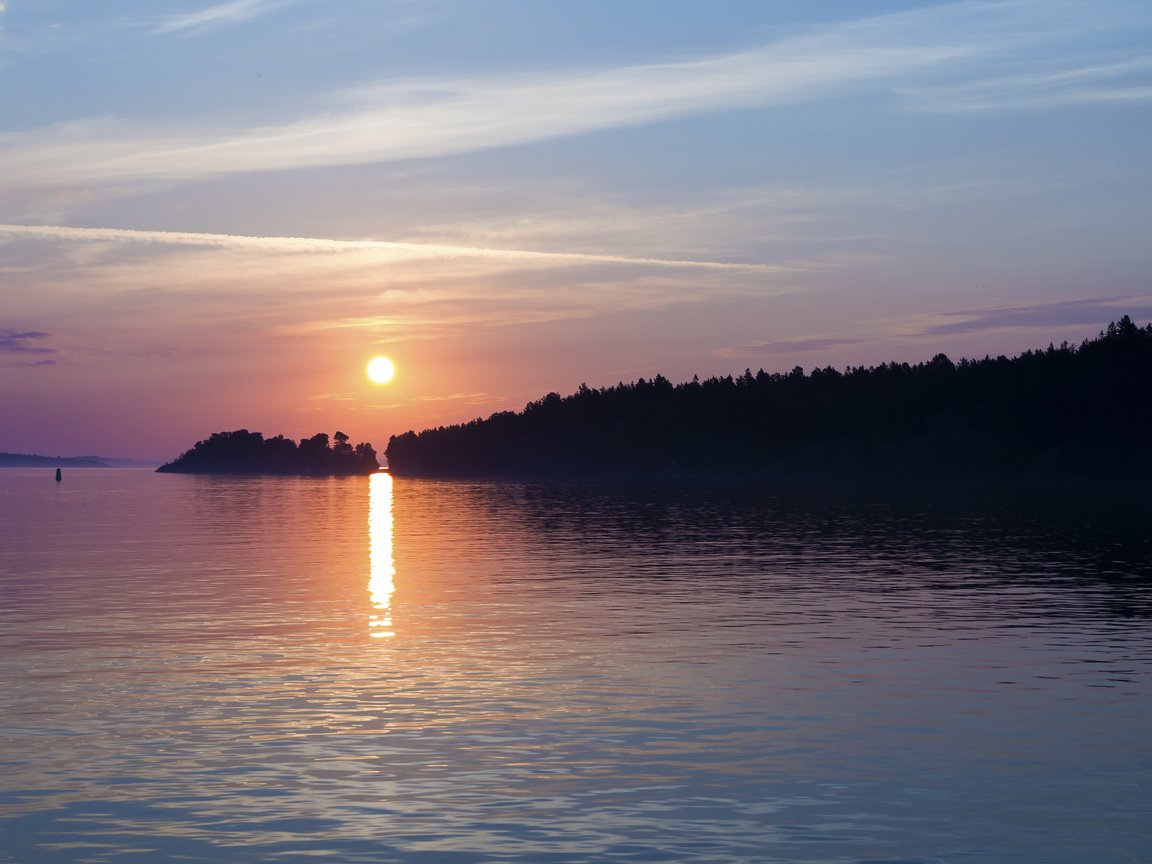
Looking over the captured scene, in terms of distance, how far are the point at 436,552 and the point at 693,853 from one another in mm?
58424

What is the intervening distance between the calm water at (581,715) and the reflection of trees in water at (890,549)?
56cm

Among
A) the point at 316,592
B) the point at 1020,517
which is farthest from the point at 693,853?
the point at 1020,517

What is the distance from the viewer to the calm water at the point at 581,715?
59.5 ft

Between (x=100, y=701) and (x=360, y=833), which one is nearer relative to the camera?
(x=360, y=833)

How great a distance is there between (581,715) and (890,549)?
49429 mm

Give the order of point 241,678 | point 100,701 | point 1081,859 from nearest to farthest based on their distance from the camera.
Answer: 1. point 1081,859
2. point 100,701
3. point 241,678

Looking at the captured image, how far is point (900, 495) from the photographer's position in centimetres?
16588

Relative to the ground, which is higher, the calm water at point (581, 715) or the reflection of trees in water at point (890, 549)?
the calm water at point (581, 715)

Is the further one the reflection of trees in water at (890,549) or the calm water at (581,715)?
the reflection of trees in water at (890,549)

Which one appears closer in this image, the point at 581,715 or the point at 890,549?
the point at 581,715

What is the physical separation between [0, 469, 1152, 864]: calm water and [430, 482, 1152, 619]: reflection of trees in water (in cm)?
56

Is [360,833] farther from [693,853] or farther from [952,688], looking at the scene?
[952,688]

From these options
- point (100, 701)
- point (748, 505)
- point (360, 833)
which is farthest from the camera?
point (748, 505)

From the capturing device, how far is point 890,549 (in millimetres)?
72250
